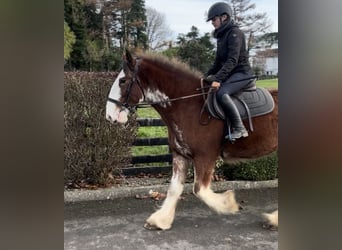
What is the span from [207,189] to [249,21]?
1.33 meters

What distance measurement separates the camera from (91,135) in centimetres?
277

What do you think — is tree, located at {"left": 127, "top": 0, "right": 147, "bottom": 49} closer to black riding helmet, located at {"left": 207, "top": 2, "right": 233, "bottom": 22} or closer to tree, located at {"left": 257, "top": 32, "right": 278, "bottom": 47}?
black riding helmet, located at {"left": 207, "top": 2, "right": 233, "bottom": 22}

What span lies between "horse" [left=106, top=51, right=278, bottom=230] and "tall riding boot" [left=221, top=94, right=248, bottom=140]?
0.24 feet

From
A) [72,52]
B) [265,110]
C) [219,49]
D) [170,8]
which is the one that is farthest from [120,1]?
[265,110]

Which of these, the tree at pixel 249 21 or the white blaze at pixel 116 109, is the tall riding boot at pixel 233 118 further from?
the white blaze at pixel 116 109

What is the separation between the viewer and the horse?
2.36m

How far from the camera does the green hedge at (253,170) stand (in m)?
2.65

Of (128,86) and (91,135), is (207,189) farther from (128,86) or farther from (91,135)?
(91,135)

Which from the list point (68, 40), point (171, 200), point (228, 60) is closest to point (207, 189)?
point (171, 200)

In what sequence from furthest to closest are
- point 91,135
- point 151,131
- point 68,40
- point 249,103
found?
point 91,135 → point 151,131 → point 249,103 → point 68,40

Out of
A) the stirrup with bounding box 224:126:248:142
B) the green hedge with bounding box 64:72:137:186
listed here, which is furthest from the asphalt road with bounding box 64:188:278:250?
the stirrup with bounding box 224:126:248:142

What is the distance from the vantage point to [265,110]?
7.86 ft

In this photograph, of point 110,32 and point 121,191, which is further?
point 121,191

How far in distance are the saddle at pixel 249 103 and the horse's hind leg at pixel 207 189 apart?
0.39 metres
